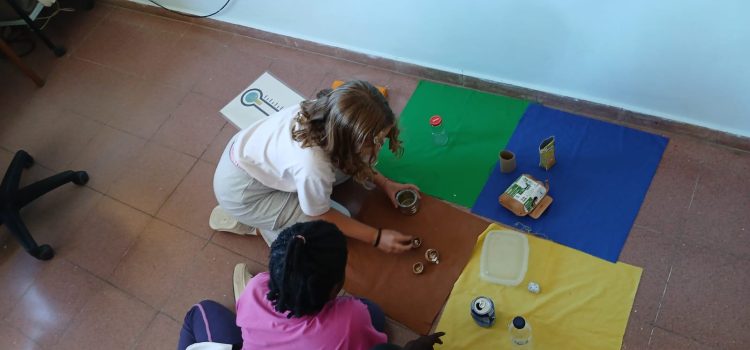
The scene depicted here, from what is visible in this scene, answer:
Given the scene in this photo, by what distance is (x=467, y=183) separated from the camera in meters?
2.02

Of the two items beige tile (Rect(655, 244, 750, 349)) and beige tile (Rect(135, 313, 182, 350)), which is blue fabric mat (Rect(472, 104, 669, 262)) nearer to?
beige tile (Rect(655, 244, 750, 349))

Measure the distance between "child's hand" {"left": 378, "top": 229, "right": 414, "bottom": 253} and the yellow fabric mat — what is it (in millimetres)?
230

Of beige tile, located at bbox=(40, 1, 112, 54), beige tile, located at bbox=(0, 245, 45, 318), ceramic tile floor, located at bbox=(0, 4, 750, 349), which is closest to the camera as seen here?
ceramic tile floor, located at bbox=(0, 4, 750, 349)

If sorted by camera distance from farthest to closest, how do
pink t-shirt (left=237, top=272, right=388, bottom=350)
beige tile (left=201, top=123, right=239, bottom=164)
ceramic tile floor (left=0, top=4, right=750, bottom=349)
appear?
1. beige tile (left=201, top=123, right=239, bottom=164)
2. ceramic tile floor (left=0, top=4, right=750, bottom=349)
3. pink t-shirt (left=237, top=272, right=388, bottom=350)

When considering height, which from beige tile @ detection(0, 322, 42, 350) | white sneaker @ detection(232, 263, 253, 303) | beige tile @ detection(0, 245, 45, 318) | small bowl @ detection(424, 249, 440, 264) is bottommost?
beige tile @ detection(0, 322, 42, 350)

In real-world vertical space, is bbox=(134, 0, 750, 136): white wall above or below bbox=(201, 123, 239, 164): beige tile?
above

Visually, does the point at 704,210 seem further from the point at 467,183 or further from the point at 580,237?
the point at 467,183

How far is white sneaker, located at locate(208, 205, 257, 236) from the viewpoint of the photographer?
6.72 feet

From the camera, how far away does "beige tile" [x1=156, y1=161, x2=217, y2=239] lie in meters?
2.17

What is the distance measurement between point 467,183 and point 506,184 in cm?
15

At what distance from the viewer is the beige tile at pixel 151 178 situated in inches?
90.8

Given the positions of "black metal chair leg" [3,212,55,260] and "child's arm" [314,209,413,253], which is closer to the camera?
"child's arm" [314,209,413,253]

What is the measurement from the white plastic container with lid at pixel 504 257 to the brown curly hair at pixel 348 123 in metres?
0.57

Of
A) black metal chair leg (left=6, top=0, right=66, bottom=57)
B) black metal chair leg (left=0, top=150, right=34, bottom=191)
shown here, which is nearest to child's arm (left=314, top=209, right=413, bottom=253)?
black metal chair leg (left=0, top=150, right=34, bottom=191)
